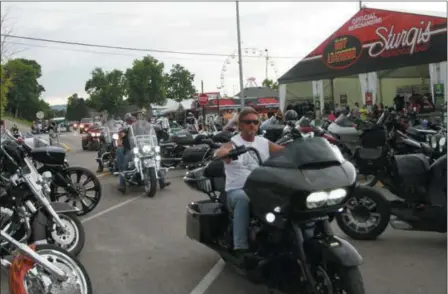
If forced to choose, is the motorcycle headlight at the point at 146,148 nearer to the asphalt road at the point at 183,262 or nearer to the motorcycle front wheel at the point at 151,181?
the motorcycle front wheel at the point at 151,181

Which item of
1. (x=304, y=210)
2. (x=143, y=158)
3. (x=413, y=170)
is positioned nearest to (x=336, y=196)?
(x=304, y=210)

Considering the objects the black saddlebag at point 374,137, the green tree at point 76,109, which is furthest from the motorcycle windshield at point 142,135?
the green tree at point 76,109

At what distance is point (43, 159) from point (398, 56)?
16.1 m

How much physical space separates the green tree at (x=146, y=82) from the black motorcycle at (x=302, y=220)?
61346mm

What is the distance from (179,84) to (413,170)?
70135 mm

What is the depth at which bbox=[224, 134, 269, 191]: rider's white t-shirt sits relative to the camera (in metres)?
4.52

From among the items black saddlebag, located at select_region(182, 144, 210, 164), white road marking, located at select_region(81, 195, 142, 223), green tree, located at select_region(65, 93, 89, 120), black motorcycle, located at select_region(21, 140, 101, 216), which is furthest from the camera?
green tree, located at select_region(65, 93, 89, 120)

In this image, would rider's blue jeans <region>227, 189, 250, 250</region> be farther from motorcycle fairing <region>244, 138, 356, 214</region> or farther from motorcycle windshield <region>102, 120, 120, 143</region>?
motorcycle windshield <region>102, 120, 120, 143</region>

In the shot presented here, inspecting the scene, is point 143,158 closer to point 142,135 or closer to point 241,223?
point 142,135

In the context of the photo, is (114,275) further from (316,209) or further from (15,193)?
(316,209)

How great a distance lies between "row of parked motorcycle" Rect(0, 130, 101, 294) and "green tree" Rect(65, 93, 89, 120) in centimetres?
9253

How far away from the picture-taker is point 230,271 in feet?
16.8

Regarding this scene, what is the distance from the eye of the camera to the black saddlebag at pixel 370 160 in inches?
238

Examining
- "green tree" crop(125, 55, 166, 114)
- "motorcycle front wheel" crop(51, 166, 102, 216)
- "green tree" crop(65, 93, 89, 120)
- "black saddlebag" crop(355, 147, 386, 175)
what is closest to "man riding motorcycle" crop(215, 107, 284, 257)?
"black saddlebag" crop(355, 147, 386, 175)
